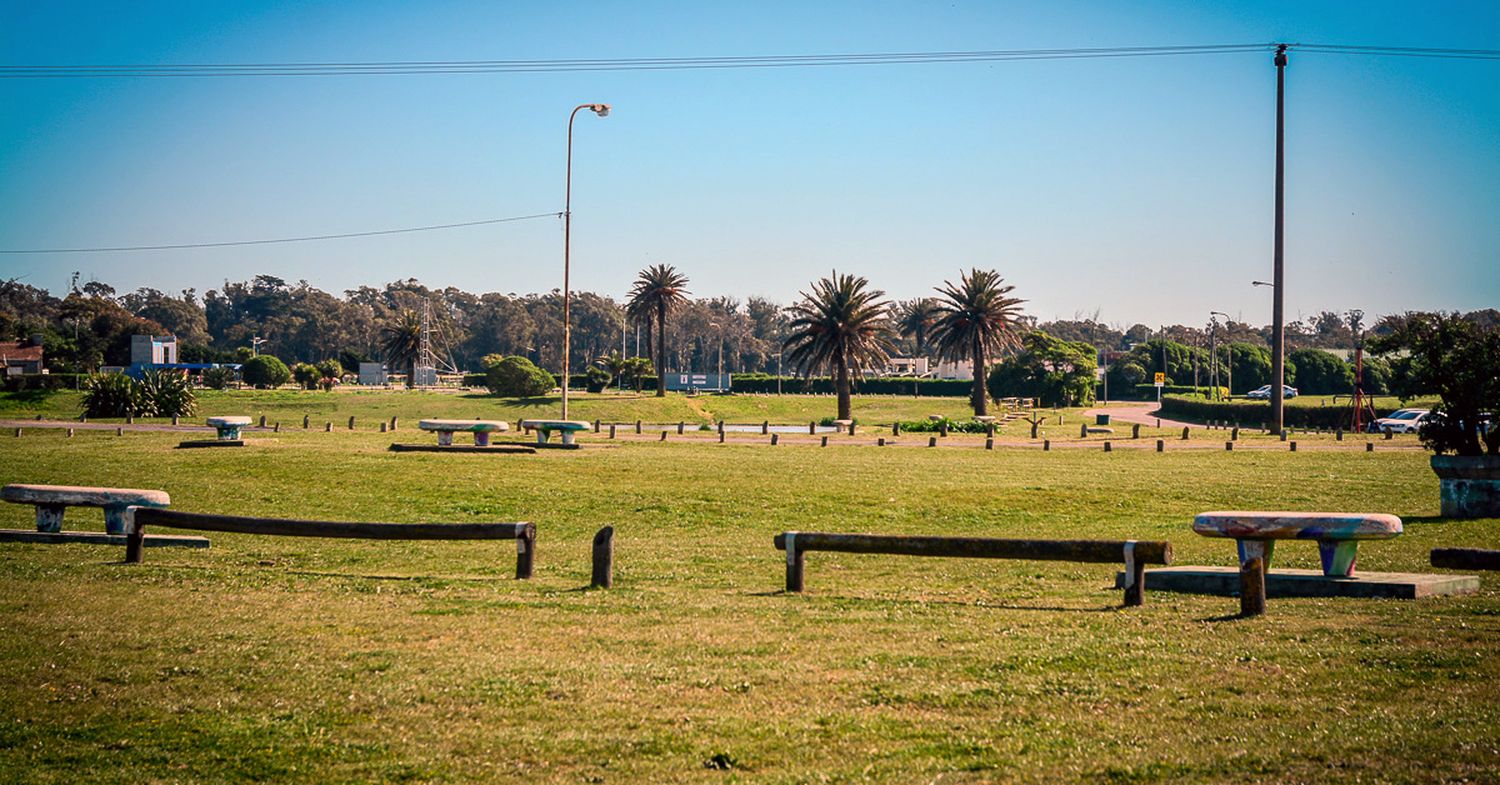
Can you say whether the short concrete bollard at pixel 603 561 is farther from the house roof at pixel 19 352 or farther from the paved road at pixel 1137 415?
the house roof at pixel 19 352

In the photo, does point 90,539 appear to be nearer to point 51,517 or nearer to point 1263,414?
point 51,517

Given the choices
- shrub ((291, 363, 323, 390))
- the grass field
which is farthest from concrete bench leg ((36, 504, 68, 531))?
shrub ((291, 363, 323, 390))

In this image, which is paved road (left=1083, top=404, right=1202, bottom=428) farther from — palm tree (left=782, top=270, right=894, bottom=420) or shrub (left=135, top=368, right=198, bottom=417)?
shrub (left=135, top=368, right=198, bottom=417)

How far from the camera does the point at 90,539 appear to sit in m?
19.4

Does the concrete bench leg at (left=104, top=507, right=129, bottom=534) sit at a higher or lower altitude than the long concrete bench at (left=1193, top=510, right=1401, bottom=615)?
lower

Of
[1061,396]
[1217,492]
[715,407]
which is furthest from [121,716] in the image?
[1061,396]

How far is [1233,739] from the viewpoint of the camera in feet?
27.4

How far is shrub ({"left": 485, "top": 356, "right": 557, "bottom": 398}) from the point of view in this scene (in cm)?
8688

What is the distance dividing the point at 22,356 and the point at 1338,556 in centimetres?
10957

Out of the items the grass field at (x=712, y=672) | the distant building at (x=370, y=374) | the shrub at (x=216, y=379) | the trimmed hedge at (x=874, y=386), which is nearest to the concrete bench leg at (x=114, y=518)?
the grass field at (x=712, y=672)

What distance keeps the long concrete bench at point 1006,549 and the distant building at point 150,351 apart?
106m

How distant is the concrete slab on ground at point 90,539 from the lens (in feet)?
63.2

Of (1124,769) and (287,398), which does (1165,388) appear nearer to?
(287,398)

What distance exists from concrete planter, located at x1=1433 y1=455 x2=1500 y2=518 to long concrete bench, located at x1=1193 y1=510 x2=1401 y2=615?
1112 centimetres
